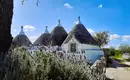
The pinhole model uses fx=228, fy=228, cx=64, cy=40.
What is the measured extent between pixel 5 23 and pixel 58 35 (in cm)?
2272

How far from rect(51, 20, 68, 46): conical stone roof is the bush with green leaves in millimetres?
21500

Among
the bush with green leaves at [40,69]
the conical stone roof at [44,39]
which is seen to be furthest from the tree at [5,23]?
the conical stone roof at [44,39]

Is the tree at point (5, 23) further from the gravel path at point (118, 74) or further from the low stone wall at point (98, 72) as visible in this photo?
the gravel path at point (118, 74)

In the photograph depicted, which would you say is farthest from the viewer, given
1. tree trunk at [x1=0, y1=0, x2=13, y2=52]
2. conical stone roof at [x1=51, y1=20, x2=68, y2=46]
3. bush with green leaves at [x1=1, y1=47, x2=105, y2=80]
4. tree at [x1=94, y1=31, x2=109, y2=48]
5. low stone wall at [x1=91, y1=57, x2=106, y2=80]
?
tree at [x1=94, y1=31, x2=109, y2=48]

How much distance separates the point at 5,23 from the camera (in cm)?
487

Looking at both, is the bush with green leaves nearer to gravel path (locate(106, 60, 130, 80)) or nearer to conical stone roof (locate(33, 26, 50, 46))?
gravel path (locate(106, 60, 130, 80))

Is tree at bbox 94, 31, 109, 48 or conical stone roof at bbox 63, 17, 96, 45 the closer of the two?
conical stone roof at bbox 63, 17, 96, 45

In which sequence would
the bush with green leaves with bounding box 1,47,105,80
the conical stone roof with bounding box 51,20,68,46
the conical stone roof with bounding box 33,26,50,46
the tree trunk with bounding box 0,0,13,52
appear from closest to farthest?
the bush with green leaves with bounding box 1,47,105,80
the tree trunk with bounding box 0,0,13,52
the conical stone roof with bounding box 51,20,68,46
the conical stone roof with bounding box 33,26,50,46

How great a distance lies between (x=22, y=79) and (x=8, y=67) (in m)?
0.35

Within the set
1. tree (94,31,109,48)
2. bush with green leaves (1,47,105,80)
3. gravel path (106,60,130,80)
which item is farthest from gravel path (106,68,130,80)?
tree (94,31,109,48)

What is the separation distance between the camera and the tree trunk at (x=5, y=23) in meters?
4.80

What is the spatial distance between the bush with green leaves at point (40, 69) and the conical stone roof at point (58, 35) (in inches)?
846

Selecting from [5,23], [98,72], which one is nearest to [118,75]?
[98,72]

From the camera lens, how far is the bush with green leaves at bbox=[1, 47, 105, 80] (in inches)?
166
